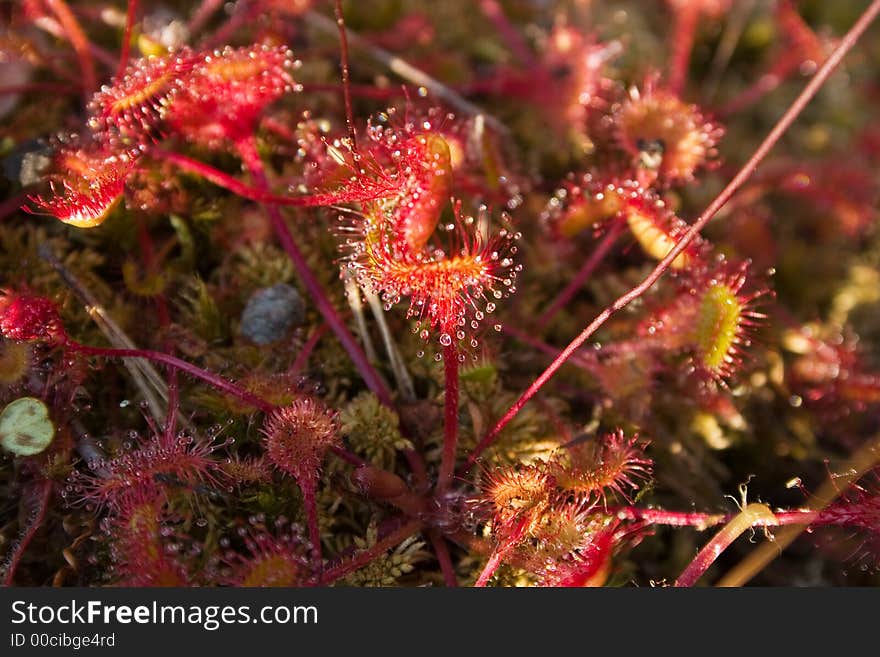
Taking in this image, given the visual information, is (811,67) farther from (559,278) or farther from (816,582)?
(816,582)

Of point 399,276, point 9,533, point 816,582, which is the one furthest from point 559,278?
point 9,533

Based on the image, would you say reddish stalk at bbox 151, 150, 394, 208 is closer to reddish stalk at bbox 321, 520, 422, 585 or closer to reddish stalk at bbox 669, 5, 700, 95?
reddish stalk at bbox 321, 520, 422, 585

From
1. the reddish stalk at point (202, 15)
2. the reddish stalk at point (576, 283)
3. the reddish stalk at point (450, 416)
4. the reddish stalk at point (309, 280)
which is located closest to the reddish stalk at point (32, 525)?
the reddish stalk at point (309, 280)

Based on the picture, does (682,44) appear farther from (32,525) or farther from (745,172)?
(32,525)

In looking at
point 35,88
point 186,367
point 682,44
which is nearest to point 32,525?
point 186,367

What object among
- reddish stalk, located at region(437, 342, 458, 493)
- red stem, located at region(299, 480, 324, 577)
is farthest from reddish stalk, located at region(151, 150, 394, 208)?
red stem, located at region(299, 480, 324, 577)

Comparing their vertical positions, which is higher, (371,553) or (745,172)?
(745,172)
